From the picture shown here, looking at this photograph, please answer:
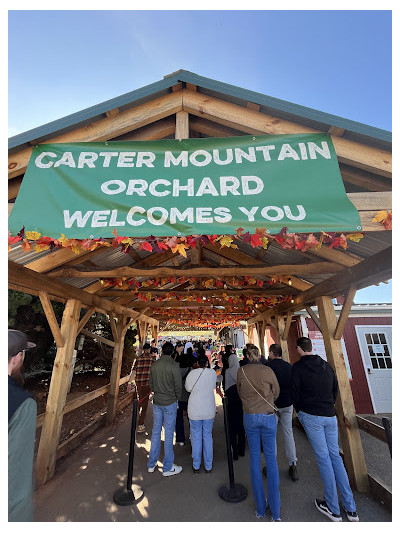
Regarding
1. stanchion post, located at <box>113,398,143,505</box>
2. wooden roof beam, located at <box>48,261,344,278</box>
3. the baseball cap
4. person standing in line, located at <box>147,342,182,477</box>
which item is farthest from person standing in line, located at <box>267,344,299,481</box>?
the baseball cap

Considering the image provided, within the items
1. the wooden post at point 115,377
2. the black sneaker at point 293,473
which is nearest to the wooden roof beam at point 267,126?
the black sneaker at point 293,473

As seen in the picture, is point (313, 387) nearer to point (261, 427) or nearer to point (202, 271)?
point (261, 427)

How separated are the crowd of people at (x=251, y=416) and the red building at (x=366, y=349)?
6.06m

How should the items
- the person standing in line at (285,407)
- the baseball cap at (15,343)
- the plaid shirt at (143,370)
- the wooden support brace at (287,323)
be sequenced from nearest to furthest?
the baseball cap at (15,343)
the person standing in line at (285,407)
the plaid shirt at (143,370)
the wooden support brace at (287,323)

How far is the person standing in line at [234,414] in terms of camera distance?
4.79 meters

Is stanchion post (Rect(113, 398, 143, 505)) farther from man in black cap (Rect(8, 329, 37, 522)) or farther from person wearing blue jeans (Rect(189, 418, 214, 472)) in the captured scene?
man in black cap (Rect(8, 329, 37, 522))

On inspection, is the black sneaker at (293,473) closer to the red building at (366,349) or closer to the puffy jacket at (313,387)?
the puffy jacket at (313,387)

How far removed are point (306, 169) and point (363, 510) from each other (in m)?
4.67

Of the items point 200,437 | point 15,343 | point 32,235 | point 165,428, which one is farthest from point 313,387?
point 32,235

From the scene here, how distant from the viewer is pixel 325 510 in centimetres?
320

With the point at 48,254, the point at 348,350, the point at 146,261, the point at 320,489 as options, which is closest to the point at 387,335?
the point at 348,350

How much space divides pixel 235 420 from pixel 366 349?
7.92 m

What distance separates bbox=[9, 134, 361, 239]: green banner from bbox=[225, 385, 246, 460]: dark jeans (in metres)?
3.87

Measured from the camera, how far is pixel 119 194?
256cm
